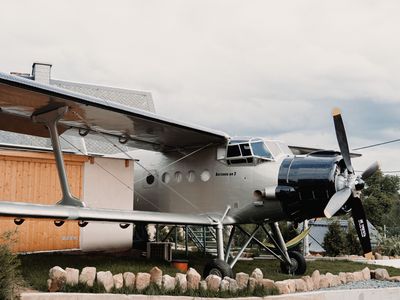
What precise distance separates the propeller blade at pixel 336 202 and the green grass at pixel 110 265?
223 centimetres

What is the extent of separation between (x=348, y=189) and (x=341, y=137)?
4.65ft

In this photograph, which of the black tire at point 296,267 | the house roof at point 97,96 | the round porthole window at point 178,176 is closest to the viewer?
the black tire at point 296,267

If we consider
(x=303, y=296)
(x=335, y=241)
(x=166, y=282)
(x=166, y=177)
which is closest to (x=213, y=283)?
(x=166, y=282)

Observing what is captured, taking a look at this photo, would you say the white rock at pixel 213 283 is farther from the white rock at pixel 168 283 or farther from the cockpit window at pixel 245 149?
the cockpit window at pixel 245 149

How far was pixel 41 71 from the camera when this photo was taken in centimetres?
2456

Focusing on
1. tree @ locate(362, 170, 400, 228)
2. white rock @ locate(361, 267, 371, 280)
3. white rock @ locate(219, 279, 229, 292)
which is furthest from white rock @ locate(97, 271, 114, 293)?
tree @ locate(362, 170, 400, 228)

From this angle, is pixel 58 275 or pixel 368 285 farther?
pixel 368 285

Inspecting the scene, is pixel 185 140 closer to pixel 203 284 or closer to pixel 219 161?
pixel 219 161

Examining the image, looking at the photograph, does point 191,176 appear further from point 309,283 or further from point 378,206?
point 378,206

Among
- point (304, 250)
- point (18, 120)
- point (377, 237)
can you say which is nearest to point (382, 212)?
point (377, 237)

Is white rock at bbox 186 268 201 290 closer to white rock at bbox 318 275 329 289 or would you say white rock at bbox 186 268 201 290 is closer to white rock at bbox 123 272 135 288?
white rock at bbox 123 272 135 288

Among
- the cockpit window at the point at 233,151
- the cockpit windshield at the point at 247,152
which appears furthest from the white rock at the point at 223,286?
the cockpit window at the point at 233,151

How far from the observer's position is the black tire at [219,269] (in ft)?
40.1

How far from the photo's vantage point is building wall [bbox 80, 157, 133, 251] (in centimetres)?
1574
